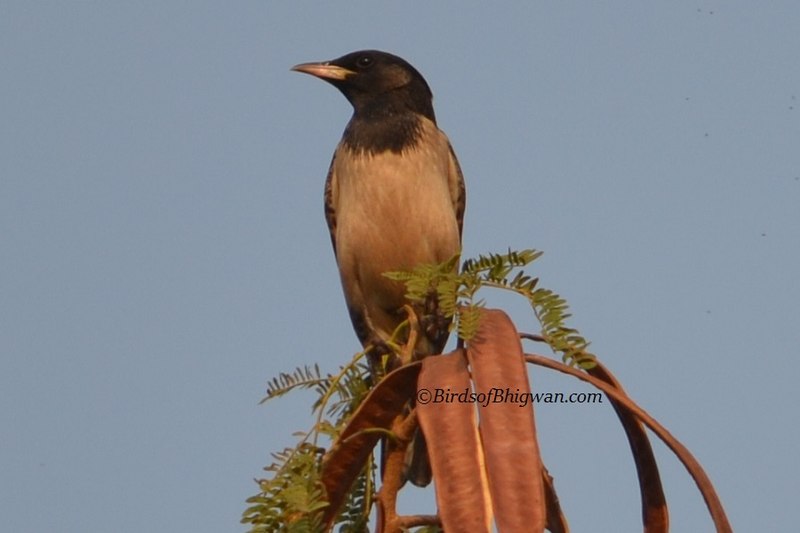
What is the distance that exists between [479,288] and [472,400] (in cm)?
58

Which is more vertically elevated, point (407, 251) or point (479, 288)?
point (407, 251)

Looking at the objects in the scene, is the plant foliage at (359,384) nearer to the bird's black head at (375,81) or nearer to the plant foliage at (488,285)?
the plant foliage at (488,285)

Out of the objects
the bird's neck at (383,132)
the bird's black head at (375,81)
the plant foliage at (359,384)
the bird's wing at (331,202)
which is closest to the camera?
the plant foliage at (359,384)

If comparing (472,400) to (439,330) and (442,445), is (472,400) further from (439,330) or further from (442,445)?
(439,330)

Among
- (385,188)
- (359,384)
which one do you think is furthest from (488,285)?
(385,188)

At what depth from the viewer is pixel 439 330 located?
442 cm

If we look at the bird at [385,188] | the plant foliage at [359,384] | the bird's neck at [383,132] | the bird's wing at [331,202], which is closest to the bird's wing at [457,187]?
the bird at [385,188]

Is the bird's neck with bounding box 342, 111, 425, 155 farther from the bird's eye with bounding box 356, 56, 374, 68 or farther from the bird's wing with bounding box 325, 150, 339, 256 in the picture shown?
the bird's eye with bounding box 356, 56, 374, 68

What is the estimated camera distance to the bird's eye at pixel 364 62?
8.24 meters

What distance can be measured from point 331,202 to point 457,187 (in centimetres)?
78

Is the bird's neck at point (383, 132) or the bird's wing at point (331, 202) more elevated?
the bird's neck at point (383, 132)

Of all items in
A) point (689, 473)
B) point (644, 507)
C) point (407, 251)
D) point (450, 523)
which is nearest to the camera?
point (450, 523)

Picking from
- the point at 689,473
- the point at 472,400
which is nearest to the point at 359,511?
the point at 472,400


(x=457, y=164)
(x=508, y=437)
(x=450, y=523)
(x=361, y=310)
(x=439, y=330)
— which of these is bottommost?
(x=450, y=523)
